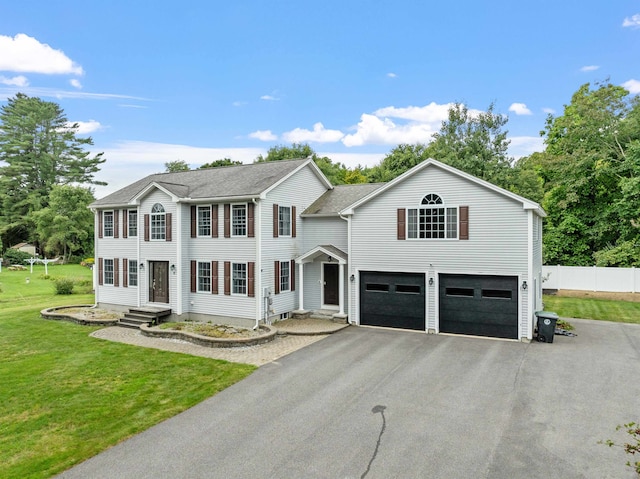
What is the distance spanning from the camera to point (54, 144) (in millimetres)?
54000

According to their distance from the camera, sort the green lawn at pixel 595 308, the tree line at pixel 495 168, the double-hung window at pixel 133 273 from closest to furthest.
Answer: the green lawn at pixel 595 308 → the double-hung window at pixel 133 273 → the tree line at pixel 495 168

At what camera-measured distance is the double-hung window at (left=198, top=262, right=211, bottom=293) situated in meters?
16.7

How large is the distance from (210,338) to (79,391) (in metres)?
4.38

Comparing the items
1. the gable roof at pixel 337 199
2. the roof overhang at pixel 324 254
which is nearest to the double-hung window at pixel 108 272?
the roof overhang at pixel 324 254

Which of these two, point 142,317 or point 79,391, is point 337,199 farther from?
point 79,391

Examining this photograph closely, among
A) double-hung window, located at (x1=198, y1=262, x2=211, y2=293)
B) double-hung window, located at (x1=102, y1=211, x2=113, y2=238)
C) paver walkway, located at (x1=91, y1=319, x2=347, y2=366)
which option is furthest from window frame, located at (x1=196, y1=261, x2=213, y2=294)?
double-hung window, located at (x1=102, y1=211, x2=113, y2=238)

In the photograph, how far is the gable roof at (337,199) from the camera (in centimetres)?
1787

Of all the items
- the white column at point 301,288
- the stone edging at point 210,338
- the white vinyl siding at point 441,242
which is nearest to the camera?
the stone edging at point 210,338

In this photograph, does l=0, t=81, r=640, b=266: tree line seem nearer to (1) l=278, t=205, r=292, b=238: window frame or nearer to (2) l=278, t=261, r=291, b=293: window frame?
(1) l=278, t=205, r=292, b=238: window frame

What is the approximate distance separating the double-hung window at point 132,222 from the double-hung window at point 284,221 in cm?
688

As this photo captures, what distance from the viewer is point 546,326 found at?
1332 centimetres

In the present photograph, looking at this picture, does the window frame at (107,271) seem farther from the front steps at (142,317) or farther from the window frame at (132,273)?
the front steps at (142,317)

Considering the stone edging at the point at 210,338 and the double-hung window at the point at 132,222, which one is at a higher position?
the double-hung window at the point at 132,222

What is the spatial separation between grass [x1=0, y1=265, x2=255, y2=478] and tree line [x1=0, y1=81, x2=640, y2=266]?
14.8 metres
